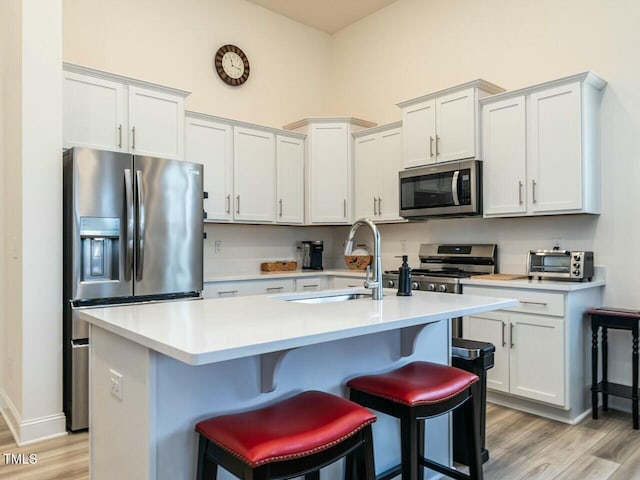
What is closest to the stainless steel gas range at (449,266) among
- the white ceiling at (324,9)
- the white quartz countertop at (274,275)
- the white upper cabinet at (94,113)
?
the white quartz countertop at (274,275)

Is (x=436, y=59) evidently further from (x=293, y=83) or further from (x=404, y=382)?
(x=404, y=382)

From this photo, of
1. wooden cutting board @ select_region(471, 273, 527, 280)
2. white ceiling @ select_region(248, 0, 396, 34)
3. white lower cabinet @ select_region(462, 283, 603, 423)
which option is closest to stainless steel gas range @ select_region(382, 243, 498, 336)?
wooden cutting board @ select_region(471, 273, 527, 280)

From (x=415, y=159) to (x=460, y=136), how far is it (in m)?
0.48

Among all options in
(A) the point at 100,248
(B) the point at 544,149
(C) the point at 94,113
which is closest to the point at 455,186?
(B) the point at 544,149

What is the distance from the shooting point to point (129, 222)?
3031 mm

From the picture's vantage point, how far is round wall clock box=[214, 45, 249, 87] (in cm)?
464

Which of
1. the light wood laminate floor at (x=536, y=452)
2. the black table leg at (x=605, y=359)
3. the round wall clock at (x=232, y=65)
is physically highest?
the round wall clock at (x=232, y=65)

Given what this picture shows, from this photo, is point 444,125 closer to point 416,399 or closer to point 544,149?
point 544,149

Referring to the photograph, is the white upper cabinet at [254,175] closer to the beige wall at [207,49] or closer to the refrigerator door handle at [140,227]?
the beige wall at [207,49]

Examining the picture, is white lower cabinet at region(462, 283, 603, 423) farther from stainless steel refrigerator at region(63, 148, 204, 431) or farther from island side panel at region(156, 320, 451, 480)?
stainless steel refrigerator at region(63, 148, 204, 431)

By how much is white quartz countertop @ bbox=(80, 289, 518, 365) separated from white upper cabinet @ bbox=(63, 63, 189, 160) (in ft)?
6.15

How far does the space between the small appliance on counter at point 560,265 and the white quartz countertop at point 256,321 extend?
1.45 metres

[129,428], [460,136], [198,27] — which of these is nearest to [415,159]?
[460,136]

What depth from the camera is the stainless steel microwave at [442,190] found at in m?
3.70
